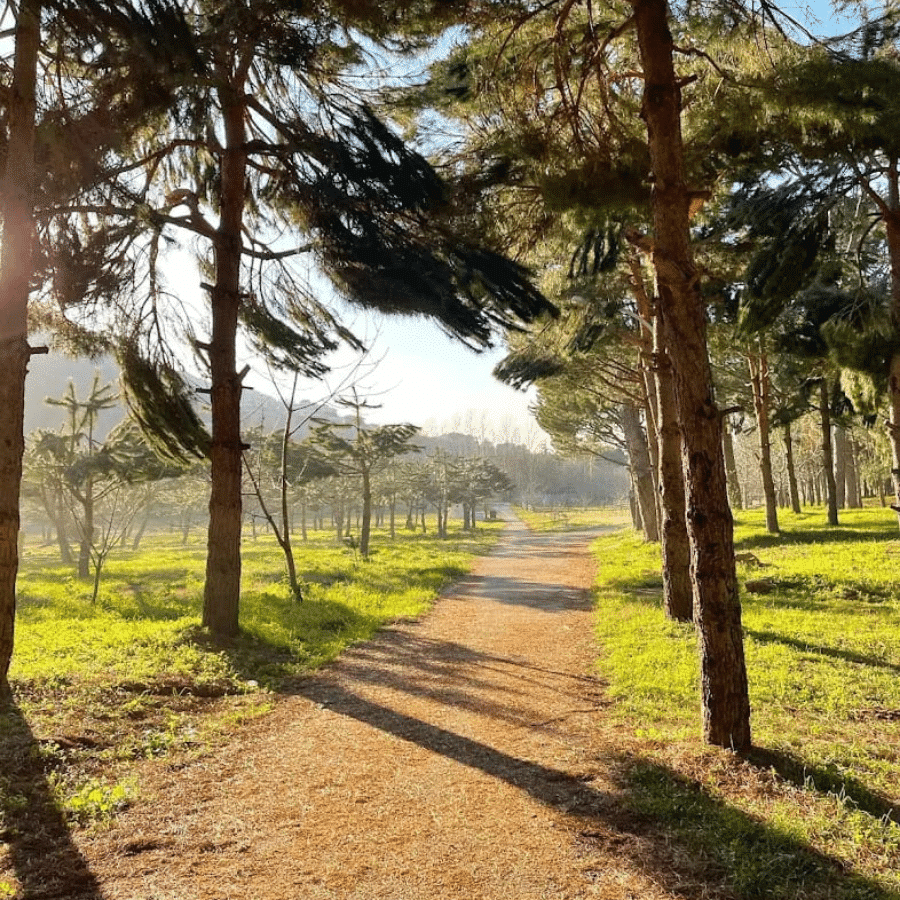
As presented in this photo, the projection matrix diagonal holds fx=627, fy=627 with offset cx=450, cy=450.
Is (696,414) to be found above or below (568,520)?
above

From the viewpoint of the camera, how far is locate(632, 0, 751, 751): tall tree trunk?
457cm

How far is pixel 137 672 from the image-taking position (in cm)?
673

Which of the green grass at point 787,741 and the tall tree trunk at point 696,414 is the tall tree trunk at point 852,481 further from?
the tall tree trunk at point 696,414

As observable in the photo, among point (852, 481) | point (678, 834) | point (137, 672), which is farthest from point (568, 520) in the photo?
point (678, 834)

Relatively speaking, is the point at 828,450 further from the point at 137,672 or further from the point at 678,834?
the point at 137,672

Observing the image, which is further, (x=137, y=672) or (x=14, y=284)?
(x=137, y=672)

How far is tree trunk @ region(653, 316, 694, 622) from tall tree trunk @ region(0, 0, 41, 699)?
7.69 metres

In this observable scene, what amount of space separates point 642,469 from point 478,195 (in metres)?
16.0

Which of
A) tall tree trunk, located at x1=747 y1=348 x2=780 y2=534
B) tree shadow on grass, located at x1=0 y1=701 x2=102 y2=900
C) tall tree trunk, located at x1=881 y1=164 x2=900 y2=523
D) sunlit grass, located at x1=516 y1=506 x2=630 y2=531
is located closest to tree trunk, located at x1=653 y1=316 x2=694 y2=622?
tall tree trunk, located at x1=881 y1=164 x2=900 y2=523

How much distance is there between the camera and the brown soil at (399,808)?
10.3 ft

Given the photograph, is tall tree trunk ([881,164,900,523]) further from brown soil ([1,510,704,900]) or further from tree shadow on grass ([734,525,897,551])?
tree shadow on grass ([734,525,897,551])

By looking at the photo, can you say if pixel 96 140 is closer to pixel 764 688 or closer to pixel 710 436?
pixel 710 436

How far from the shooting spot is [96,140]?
6.62 m

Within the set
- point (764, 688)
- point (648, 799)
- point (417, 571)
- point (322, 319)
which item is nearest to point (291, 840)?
point (648, 799)
